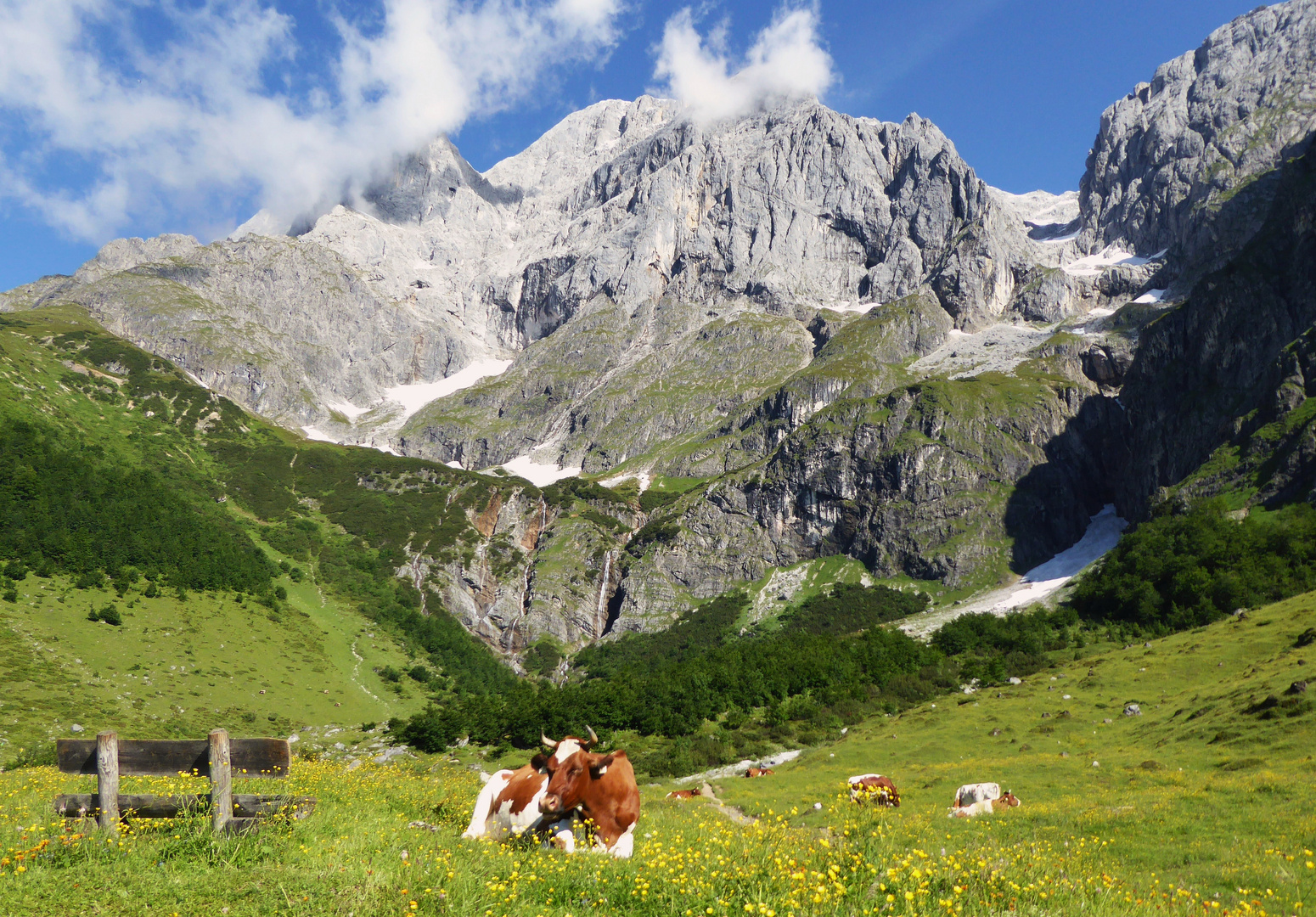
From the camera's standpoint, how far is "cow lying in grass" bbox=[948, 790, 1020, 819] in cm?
2583

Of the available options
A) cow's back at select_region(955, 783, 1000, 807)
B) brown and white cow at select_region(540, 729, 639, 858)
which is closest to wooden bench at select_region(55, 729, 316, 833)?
brown and white cow at select_region(540, 729, 639, 858)

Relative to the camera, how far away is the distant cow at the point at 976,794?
28016 mm

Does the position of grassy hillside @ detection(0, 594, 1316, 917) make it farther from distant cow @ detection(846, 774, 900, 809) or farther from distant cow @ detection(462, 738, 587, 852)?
distant cow @ detection(846, 774, 900, 809)

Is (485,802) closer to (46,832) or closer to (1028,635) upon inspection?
(46,832)

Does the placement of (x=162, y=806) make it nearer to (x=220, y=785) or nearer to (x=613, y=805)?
(x=220, y=785)

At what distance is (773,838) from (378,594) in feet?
574

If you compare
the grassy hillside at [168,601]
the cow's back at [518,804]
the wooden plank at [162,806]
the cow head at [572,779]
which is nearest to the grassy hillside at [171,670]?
the grassy hillside at [168,601]

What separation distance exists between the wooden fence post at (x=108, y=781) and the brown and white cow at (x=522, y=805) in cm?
602

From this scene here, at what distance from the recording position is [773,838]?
13.1 m

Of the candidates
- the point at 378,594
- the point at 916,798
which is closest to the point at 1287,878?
the point at 916,798

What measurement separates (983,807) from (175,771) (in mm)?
26848

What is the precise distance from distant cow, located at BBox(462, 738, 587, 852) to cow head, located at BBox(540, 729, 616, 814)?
0.21 metres

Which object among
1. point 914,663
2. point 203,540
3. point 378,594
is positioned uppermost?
point 203,540

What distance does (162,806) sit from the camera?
12234 mm
